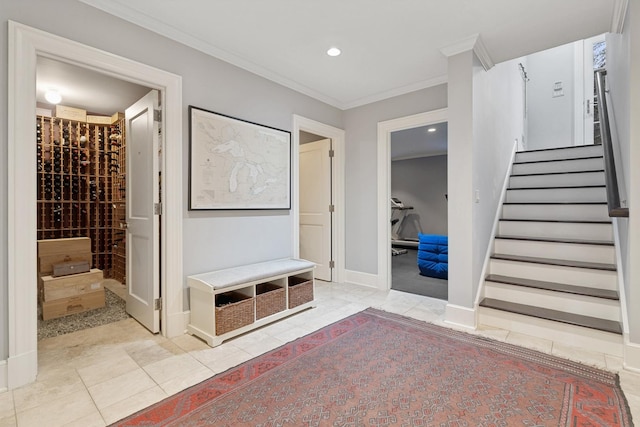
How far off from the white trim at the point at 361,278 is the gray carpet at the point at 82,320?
8.65 feet

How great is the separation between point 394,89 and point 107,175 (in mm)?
4203

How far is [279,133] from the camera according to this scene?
3314mm

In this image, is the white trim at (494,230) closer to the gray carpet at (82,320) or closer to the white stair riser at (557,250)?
the white stair riser at (557,250)

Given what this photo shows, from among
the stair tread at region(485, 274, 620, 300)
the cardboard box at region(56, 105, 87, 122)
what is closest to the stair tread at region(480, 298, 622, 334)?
the stair tread at region(485, 274, 620, 300)

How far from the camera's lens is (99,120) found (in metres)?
4.30

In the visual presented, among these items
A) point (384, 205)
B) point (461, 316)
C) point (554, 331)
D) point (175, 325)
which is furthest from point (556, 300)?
point (175, 325)

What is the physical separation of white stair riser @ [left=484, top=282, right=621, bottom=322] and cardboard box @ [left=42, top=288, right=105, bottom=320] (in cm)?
395

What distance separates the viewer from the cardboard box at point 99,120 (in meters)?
4.25

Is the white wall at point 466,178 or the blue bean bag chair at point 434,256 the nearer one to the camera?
the white wall at point 466,178

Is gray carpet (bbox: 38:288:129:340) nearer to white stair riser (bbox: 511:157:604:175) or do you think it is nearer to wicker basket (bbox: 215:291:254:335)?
wicker basket (bbox: 215:291:254:335)

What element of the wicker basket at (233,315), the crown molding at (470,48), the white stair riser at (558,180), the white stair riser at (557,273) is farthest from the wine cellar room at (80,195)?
the white stair riser at (558,180)

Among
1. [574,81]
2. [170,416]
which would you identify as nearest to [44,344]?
[170,416]

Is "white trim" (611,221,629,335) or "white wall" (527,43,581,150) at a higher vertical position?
"white wall" (527,43,581,150)

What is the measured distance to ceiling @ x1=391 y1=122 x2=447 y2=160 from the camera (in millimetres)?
5379
